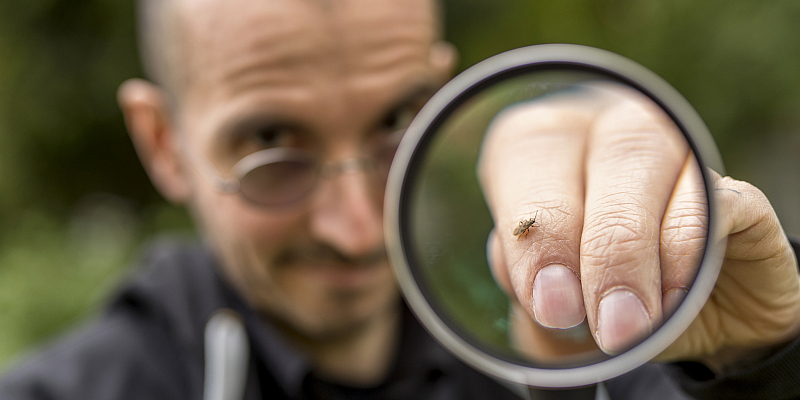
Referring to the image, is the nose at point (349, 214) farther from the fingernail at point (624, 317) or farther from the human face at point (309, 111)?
the fingernail at point (624, 317)

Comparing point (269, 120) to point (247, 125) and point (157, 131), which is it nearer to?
point (247, 125)

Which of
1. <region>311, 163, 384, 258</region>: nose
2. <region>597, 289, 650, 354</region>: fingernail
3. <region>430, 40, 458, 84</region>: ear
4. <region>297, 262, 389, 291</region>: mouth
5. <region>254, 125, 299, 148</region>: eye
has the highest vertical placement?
<region>430, 40, 458, 84</region>: ear

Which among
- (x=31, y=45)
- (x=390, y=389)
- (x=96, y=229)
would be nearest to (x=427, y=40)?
(x=390, y=389)

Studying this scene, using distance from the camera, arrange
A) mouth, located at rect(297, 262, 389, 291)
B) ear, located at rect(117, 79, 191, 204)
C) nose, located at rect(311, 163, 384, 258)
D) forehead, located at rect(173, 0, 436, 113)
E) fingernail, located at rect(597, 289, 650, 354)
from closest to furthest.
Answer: fingernail, located at rect(597, 289, 650, 354), forehead, located at rect(173, 0, 436, 113), nose, located at rect(311, 163, 384, 258), mouth, located at rect(297, 262, 389, 291), ear, located at rect(117, 79, 191, 204)

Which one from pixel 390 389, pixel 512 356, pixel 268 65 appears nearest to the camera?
pixel 512 356

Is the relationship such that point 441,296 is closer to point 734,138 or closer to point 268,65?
point 268,65

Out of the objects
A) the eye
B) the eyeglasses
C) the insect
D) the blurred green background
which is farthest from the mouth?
the blurred green background

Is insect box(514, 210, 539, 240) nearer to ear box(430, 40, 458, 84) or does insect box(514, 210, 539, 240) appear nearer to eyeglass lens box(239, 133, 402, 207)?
eyeglass lens box(239, 133, 402, 207)
